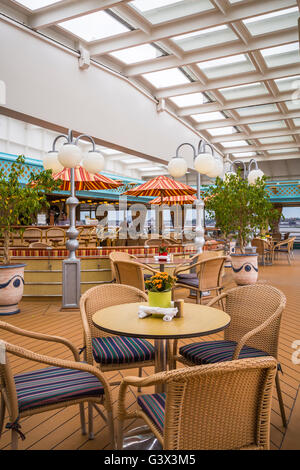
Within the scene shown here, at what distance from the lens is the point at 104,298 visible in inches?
99.7

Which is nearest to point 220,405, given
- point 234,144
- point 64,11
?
point 64,11

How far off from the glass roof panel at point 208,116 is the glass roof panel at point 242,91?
3.37 feet

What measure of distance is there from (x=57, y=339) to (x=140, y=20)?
450 cm

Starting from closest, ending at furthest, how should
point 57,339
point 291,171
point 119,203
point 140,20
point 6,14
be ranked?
point 57,339, point 6,14, point 140,20, point 119,203, point 291,171

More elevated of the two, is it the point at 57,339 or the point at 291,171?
the point at 291,171

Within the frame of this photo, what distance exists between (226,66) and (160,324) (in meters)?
6.09

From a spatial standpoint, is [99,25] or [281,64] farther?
[281,64]

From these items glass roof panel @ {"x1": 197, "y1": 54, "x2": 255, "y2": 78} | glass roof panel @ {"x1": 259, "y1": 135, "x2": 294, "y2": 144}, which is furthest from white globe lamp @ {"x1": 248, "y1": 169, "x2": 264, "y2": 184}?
glass roof panel @ {"x1": 259, "y1": 135, "x2": 294, "y2": 144}

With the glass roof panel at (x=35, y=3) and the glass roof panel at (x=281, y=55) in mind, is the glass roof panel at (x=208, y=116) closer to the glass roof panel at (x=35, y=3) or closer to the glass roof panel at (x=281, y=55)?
the glass roof panel at (x=281, y=55)

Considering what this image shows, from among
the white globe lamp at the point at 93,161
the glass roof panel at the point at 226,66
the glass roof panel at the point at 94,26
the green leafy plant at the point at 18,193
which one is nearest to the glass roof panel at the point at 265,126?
the glass roof panel at the point at 226,66

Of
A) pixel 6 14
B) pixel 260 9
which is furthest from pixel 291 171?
pixel 6 14
